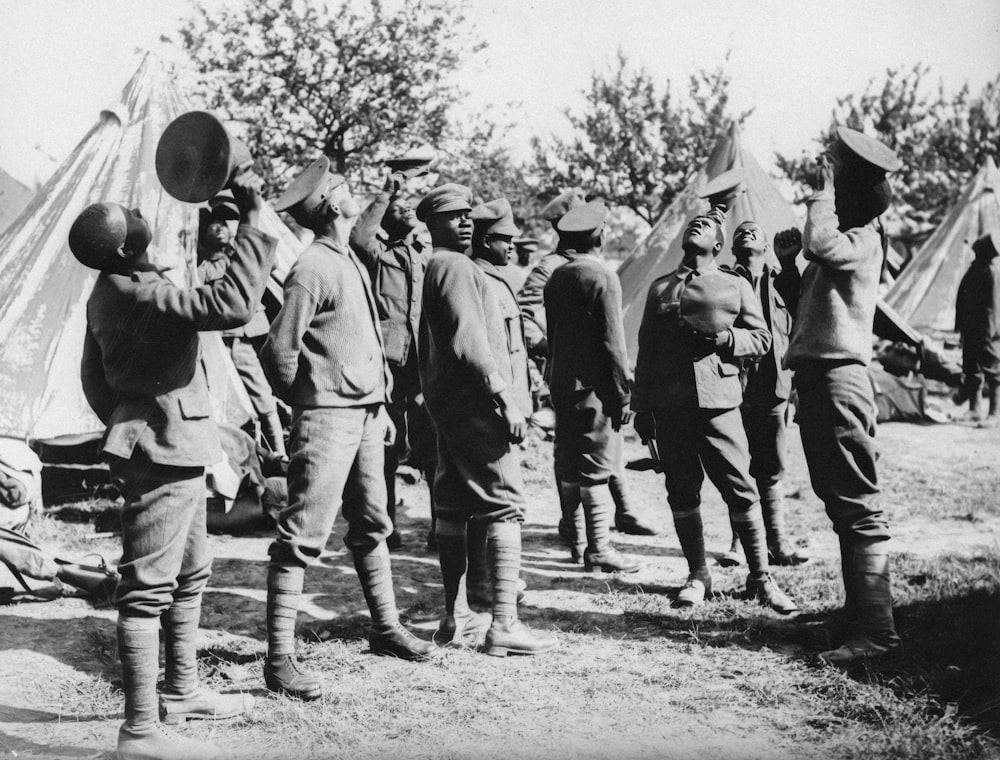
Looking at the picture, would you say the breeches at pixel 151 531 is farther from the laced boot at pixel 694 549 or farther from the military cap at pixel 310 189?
the laced boot at pixel 694 549

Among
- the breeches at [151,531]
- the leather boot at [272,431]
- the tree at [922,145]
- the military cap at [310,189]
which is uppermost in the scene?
the tree at [922,145]

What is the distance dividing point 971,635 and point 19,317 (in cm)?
708

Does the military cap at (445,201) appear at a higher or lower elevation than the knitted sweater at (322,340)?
higher

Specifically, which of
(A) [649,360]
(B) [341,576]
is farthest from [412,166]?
(B) [341,576]

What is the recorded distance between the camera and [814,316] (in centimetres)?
405

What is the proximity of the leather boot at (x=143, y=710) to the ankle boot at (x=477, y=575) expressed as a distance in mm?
1687

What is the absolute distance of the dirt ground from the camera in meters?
3.26

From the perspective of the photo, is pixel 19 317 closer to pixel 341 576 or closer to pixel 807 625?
pixel 341 576

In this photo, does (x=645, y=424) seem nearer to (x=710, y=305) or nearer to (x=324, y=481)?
(x=710, y=305)

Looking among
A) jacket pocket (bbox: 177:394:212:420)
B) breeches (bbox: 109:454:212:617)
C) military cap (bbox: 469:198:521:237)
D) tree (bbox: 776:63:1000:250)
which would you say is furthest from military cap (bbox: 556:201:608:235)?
tree (bbox: 776:63:1000:250)

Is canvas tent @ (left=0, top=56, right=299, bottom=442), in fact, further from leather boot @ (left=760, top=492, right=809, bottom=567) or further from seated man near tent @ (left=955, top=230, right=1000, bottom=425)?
seated man near tent @ (left=955, top=230, right=1000, bottom=425)

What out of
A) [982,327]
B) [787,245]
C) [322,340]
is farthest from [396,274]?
[982,327]

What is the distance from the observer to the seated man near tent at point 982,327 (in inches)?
420

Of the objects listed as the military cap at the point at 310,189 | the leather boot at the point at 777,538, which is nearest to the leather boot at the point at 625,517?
the leather boot at the point at 777,538
